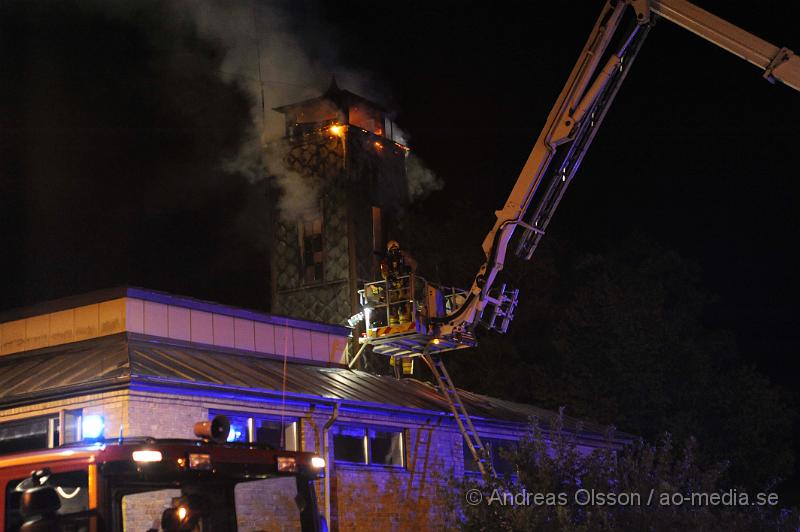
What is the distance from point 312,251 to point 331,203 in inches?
62.4

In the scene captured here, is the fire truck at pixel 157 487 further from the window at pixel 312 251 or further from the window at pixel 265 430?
the window at pixel 312 251

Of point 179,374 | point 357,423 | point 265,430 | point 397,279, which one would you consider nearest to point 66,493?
point 179,374

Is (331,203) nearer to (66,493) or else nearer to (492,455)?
(492,455)

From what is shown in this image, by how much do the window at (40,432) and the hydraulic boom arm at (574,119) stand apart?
851 cm

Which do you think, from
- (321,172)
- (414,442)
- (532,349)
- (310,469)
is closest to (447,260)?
(532,349)

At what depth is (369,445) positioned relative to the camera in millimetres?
19328

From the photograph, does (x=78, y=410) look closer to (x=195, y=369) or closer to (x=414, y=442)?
(x=195, y=369)

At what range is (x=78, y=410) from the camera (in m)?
15.6

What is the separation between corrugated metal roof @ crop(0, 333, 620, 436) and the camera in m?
15.3

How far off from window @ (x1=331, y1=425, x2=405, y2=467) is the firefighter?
257cm

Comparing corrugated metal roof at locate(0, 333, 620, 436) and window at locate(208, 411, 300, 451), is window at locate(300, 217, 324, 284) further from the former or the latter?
window at locate(208, 411, 300, 451)

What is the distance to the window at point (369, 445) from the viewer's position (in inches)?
734

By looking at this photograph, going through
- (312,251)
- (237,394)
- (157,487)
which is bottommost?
(157,487)

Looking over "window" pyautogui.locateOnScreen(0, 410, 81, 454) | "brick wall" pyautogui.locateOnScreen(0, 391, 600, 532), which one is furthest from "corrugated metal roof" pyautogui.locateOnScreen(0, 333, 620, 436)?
"window" pyautogui.locateOnScreen(0, 410, 81, 454)
